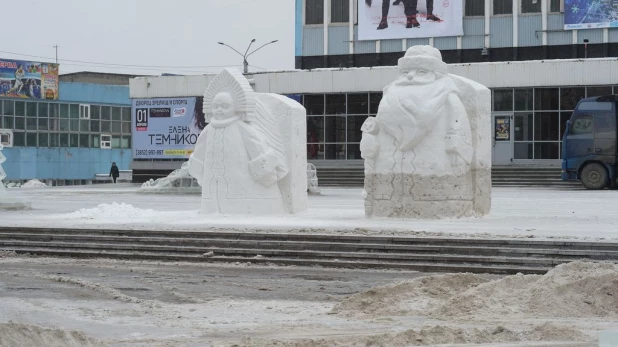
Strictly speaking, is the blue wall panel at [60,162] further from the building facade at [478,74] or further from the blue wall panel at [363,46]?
the blue wall panel at [363,46]

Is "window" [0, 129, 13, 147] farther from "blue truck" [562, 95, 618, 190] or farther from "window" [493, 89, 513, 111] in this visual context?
"blue truck" [562, 95, 618, 190]

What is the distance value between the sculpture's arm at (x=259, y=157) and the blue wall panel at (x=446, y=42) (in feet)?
110

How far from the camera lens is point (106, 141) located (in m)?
68.1

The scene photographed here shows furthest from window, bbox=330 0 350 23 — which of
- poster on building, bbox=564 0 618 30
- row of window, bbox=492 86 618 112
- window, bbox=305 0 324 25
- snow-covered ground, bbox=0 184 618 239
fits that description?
snow-covered ground, bbox=0 184 618 239

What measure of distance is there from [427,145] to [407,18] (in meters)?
34.8

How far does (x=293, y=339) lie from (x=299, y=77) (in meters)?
39.8

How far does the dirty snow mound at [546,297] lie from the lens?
1042cm

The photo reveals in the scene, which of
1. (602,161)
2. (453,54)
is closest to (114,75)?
(453,54)

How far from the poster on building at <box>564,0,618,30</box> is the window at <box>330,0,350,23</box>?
11329 mm

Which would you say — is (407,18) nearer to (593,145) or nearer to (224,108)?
(593,145)

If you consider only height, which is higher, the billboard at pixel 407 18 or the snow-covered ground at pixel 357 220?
the billboard at pixel 407 18

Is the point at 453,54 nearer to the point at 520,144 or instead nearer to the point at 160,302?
the point at 520,144

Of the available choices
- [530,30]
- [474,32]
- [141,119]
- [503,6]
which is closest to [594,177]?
[530,30]

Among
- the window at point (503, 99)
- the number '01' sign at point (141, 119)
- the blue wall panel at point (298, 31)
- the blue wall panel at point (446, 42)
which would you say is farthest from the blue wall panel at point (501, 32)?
the number '01' sign at point (141, 119)
